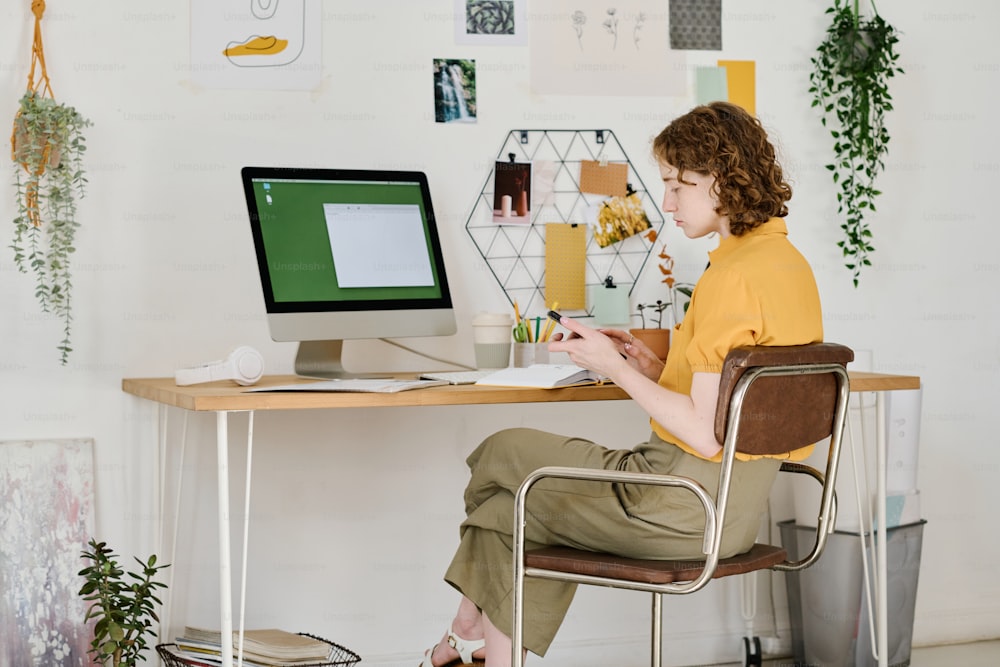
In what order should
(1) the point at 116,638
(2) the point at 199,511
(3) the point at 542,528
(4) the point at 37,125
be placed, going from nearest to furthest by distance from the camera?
(3) the point at 542,528 < (1) the point at 116,638 < (4) the point at 37,125 < (2) the point at 199,511

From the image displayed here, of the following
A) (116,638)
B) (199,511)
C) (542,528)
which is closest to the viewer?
(542,528)

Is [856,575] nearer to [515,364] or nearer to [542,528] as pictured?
[515,364]

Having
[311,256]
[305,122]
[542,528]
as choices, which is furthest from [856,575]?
[305,122]

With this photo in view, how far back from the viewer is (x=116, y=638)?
236 cm

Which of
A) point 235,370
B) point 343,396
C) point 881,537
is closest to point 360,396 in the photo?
point 343,396

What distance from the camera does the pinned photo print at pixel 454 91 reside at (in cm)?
290

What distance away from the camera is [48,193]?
8.51ft

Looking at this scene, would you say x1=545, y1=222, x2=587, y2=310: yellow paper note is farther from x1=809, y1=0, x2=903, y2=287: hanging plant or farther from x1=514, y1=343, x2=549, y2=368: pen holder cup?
x1=809, y1=0, x2=903, y2=287: hanging plant

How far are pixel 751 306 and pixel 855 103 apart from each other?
1.51 m

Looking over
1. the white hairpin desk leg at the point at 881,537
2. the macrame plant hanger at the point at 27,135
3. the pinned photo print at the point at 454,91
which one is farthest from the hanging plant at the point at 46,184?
the white hairpin desk leg at the point at 881,537

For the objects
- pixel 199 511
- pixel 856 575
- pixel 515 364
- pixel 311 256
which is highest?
pixel 311 256

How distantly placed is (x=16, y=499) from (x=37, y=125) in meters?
0.84

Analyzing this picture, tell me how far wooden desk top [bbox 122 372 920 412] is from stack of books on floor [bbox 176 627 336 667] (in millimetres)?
549

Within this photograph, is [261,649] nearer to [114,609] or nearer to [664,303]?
[114,609]
